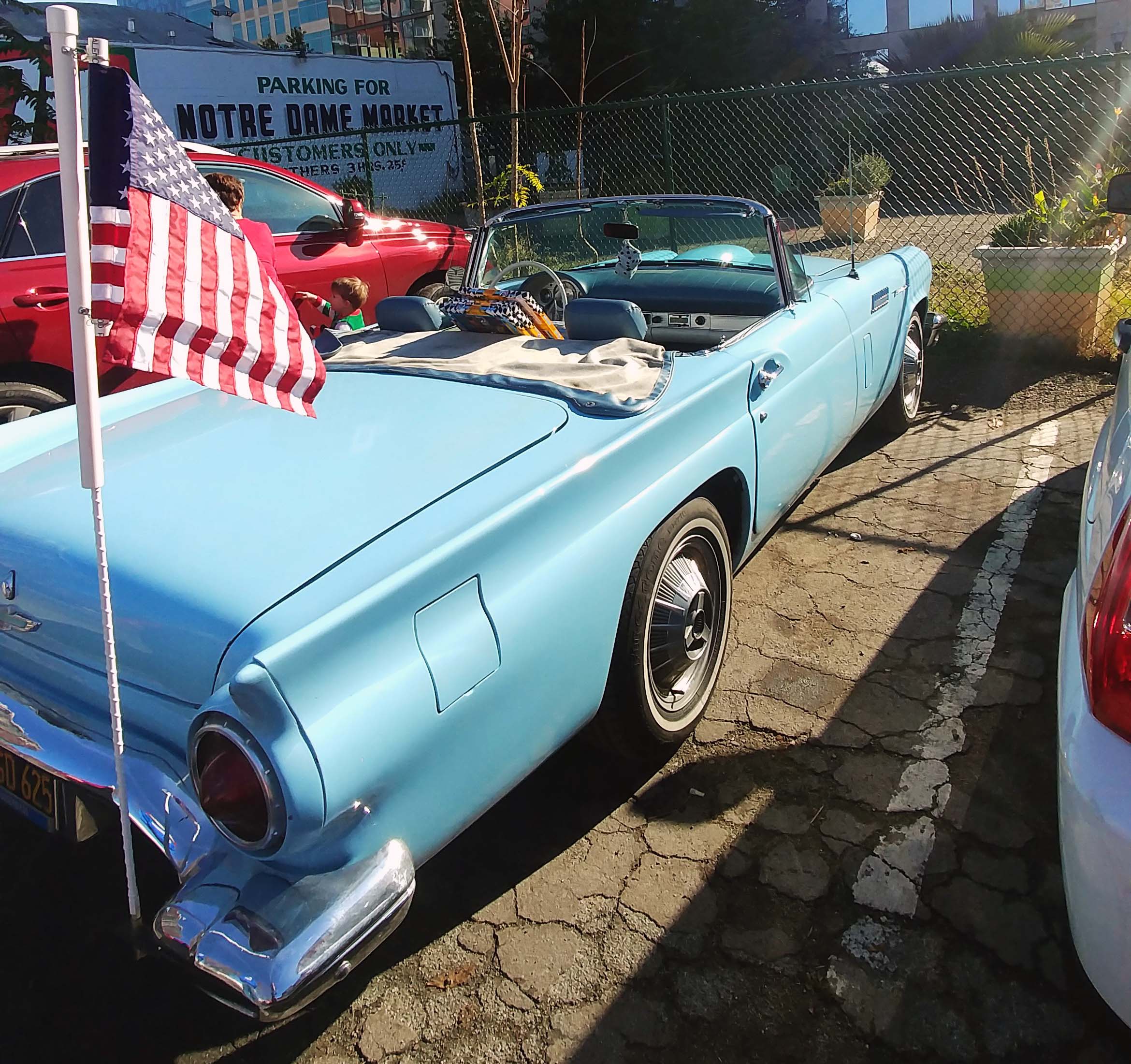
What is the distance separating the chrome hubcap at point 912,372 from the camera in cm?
494

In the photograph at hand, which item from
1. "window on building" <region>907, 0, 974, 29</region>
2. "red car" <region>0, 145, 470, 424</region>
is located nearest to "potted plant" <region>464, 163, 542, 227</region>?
"red car" <region>0, 145, 470, 424</region>

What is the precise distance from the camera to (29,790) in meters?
2.00

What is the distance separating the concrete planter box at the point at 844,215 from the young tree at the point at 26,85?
719cm

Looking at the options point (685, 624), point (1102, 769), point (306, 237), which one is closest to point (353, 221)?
point (306, 237)

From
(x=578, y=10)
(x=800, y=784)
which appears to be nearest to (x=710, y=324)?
(x=800, y=784)

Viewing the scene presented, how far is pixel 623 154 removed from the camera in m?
16.6

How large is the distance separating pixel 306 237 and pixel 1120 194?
4356 mm

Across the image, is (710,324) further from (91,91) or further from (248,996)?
(248,996)

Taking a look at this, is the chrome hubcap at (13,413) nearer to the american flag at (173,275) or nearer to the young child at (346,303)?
the young child at (346,303)

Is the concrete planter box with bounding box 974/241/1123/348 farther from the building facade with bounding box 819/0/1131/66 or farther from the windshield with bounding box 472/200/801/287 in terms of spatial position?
the building facade with bounding box 819/0/1131/66

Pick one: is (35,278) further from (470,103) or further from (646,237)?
(470,103)

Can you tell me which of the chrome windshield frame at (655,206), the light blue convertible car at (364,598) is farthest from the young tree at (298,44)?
the light blue convertible car at (364,598)

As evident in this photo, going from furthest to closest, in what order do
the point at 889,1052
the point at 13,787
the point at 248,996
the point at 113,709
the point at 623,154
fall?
the point at 623,154
the point at 13,787
the point at 889,1052
the point at 113,709
the point at 248,996

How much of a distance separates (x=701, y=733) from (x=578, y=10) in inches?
809
